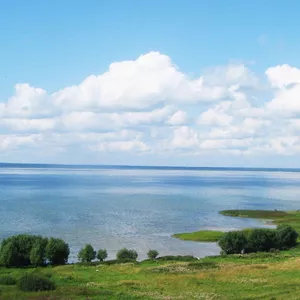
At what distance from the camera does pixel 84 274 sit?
62938 millimetres

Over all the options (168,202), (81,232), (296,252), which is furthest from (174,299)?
(168,202)

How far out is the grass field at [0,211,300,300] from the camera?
155 feet

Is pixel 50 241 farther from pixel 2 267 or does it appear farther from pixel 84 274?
pixel 84 274

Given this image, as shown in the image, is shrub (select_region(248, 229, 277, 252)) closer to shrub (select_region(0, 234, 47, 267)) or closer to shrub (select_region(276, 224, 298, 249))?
shrub (select_region(276, 224, 298, 249))

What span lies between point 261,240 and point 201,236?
18384 mm

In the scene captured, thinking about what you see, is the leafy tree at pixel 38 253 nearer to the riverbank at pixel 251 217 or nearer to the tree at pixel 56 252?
the tree at pixel 56 252

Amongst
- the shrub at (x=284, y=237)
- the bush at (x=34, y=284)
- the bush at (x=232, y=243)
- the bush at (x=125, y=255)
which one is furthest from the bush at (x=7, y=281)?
the shrub at (x=284, y=237)

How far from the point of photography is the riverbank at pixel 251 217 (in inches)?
4092

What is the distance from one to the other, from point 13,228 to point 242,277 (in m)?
69.5

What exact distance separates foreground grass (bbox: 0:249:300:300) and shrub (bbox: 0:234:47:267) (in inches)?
166

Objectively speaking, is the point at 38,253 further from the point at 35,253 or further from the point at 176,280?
the point at 176,280

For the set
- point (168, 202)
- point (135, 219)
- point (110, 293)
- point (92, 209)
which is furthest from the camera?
point (168, 202)

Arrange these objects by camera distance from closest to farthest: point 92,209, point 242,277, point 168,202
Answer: point 242,277
point 92,209
point 168,202

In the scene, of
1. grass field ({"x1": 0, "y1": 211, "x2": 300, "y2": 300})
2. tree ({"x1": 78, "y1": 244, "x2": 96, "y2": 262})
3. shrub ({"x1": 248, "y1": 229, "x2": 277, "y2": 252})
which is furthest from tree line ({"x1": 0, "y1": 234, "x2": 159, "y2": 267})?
shrub ({"x1": 248, "y1": 229, "x2": 277, "y2": 252})
